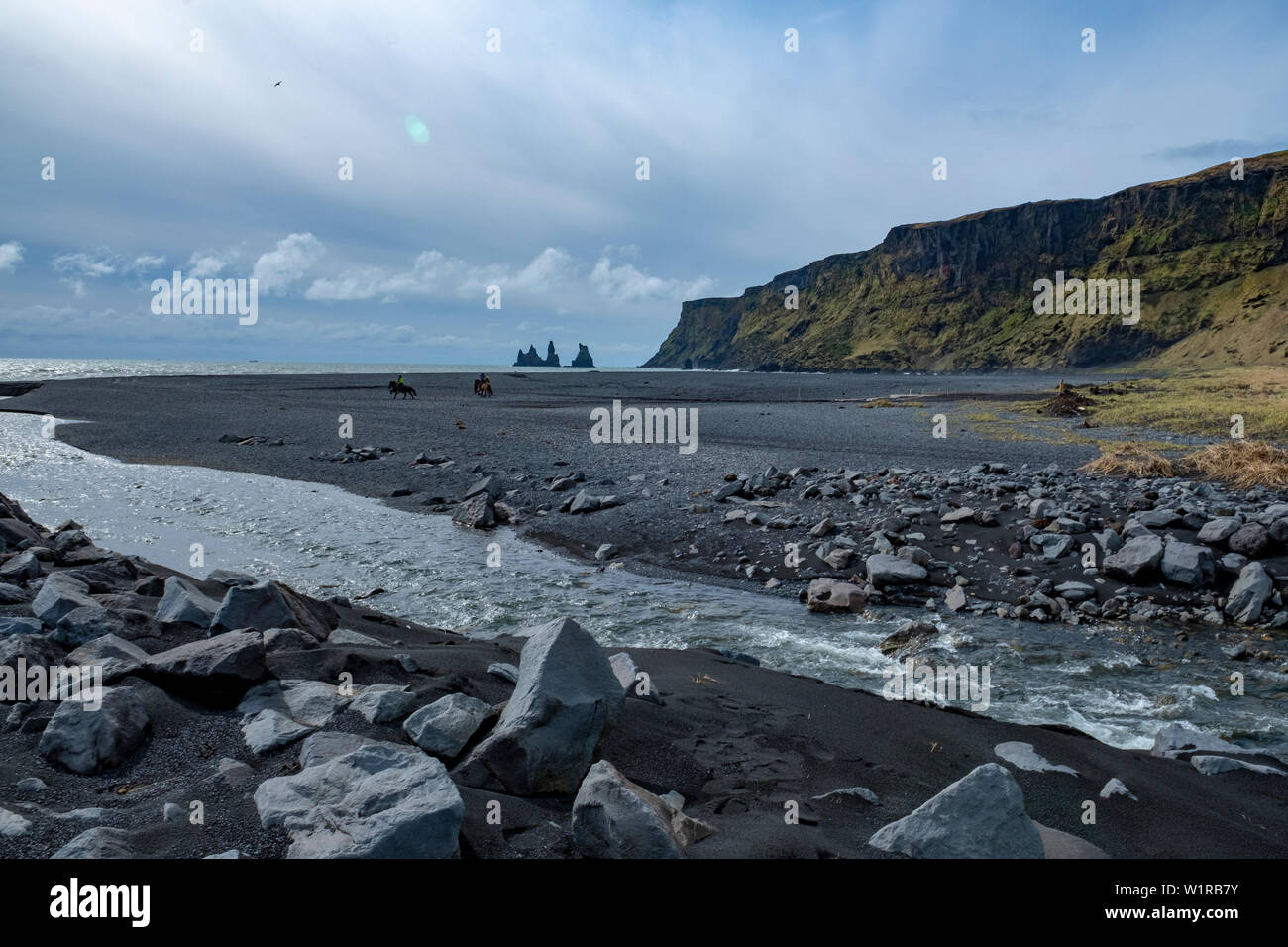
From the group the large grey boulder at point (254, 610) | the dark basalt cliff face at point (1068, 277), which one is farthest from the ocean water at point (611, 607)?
the dark basalt cliff face at point (1068, 277)

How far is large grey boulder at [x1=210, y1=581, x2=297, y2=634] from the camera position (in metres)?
5.58

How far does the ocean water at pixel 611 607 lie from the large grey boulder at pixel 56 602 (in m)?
3.45

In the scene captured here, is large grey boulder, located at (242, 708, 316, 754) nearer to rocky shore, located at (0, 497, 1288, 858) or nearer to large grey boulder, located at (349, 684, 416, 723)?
rocky shore, located at (0, 497, 1288, 858)

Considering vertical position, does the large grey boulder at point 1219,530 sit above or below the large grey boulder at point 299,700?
above

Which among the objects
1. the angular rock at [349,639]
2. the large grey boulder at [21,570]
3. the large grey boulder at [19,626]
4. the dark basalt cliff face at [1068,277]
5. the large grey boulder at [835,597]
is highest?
the dark basalt cliff face at [1068,277]

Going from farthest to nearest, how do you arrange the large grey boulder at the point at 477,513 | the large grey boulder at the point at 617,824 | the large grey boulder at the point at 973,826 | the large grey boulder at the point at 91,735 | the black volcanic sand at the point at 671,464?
the large grey boulder at the point at 477,513 → the black volcanic sand at the point at 671,464 → the large grey boulder at the point at 91,735 → the large grey boulder at the point at 973,826 → the large grey boulder at the point at 617,824

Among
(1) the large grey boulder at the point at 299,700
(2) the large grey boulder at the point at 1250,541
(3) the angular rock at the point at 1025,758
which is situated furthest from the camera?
(2) the large grey boulder at the point at 1250,541

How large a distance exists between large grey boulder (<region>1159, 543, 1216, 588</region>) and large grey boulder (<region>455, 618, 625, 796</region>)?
8487mm

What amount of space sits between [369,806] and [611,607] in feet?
20.5

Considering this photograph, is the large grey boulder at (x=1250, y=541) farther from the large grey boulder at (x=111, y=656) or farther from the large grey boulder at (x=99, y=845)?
the large grey boulder at (x=111, y=656)

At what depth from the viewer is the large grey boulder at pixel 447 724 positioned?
385cm

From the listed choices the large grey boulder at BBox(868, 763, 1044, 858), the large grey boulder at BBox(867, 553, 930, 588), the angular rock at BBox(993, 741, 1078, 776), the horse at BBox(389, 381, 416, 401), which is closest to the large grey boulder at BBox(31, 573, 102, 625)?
the large grey boulder at BBox(868, 763, 1044, 858)

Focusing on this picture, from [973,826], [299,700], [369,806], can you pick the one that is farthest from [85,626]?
[973,826]
